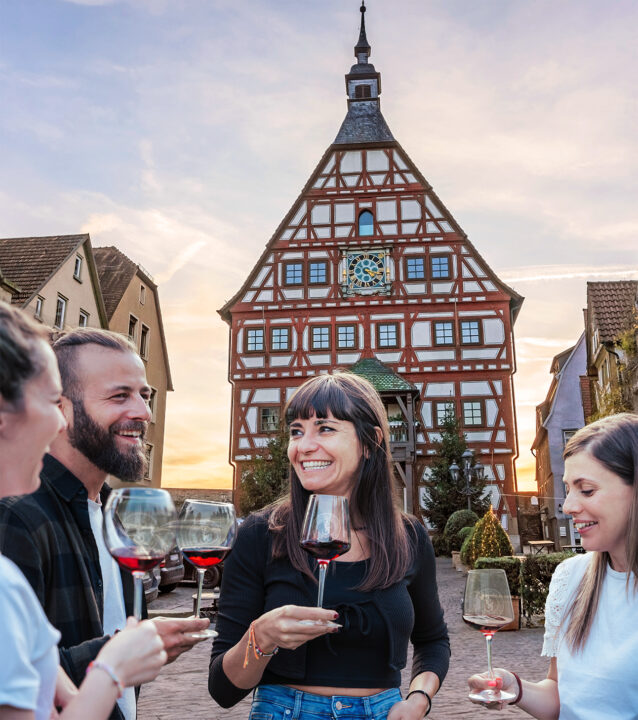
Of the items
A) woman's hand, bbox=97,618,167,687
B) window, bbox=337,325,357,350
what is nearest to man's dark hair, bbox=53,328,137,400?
woman's hand, bbox=97,618,167,687

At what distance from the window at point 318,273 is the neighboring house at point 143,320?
6.29 metres

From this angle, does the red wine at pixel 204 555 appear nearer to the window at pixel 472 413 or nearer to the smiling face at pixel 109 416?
the smiling face at pixel 109 416

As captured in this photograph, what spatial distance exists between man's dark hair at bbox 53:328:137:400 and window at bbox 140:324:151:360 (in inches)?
1068

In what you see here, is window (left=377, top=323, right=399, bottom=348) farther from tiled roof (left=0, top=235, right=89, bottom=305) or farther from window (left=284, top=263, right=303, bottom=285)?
tiled roof (left=0, top=235, right=89, bottom=305)

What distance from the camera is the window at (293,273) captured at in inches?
1228

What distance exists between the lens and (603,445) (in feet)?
8.31

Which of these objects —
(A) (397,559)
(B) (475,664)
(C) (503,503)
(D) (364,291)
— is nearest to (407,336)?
(D) (364,291)

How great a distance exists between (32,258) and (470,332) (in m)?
16.4

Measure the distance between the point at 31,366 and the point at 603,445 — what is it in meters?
1.89

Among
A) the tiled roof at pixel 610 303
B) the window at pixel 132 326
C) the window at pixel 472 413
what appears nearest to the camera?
the tiled roof at pixel 610 303

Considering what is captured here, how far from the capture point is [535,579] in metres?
11.2

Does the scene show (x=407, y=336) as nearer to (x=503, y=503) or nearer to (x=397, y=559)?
(x=503, y=503)

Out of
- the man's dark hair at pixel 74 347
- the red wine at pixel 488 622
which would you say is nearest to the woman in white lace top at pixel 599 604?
the red wine at pixel 488 622

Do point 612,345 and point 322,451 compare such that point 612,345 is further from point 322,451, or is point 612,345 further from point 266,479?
point 322,451
